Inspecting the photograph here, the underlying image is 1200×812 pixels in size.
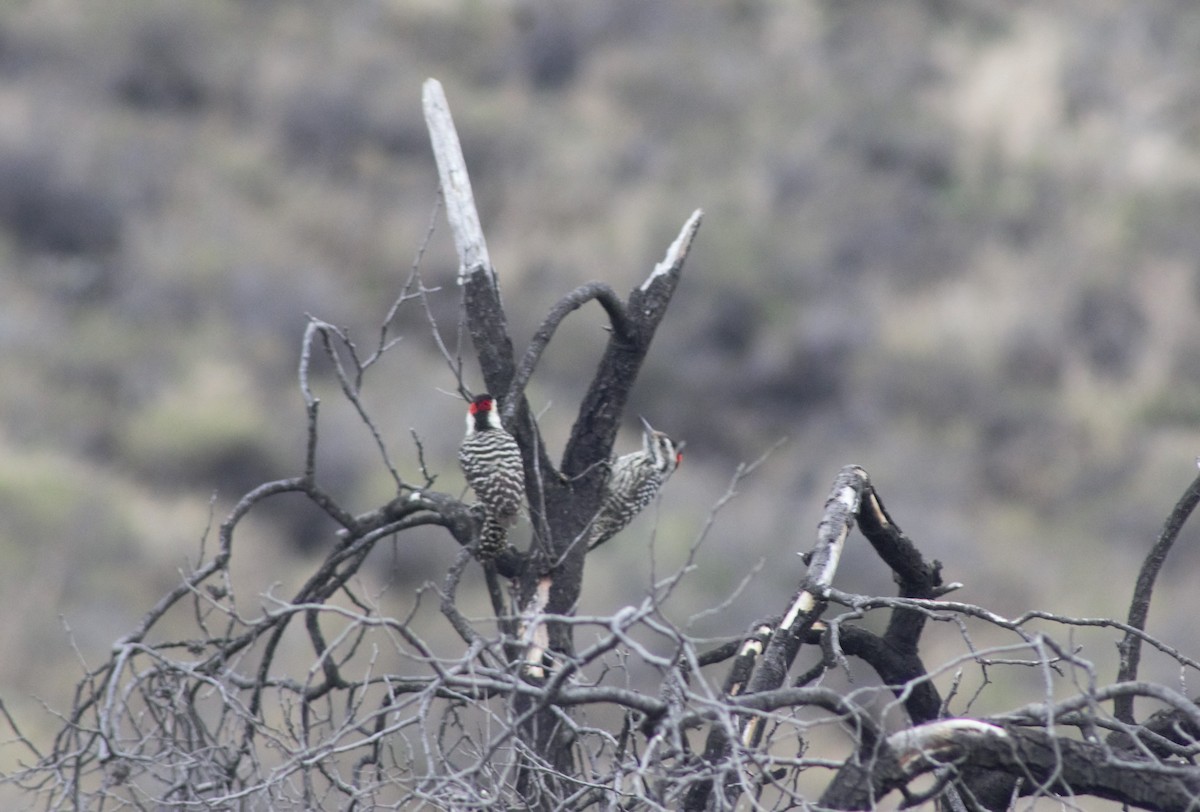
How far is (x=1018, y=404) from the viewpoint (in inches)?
725

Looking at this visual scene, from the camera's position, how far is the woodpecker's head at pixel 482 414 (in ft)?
14.8

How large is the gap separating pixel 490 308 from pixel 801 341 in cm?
1593

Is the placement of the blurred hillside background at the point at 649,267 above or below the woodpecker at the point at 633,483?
above

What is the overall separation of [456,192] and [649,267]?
50.9 feet

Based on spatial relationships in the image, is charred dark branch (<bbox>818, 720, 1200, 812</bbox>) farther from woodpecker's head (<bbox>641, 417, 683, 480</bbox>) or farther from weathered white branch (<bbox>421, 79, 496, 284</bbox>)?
woodpecker's head (<bbox>641, 417, 683, 480</bbox>)

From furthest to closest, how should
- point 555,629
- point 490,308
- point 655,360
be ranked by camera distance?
1. point 655,360
2. point 490,308
3. point 555,629

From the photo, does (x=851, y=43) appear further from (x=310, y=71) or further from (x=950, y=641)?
(x=950, y=641)

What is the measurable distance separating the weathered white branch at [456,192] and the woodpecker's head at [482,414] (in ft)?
1.52

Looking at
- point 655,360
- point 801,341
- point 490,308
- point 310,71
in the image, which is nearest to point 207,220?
point 310,71

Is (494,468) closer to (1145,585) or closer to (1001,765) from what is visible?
(1145,585)

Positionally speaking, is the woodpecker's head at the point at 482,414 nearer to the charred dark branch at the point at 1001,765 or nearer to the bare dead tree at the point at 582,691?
the bare dead tree at the point at 582,691

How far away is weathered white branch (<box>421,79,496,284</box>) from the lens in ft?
13.6

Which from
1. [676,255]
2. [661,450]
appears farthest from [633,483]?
[676,255]

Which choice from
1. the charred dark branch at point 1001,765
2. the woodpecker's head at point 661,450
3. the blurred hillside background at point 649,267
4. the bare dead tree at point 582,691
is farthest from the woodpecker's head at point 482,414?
the blurred hillside background at point 649,267
